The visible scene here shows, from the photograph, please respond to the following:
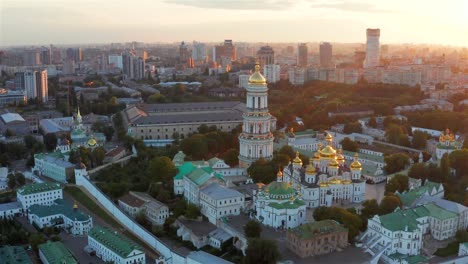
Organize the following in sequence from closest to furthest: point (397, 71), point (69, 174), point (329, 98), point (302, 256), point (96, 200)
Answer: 1. point (302, 256)
2. point (96, 200)
3. point (69, 174)
4. point (329, 98)
5. point (397, 71)

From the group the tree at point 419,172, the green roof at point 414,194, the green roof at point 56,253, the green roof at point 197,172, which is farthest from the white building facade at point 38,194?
the tree at point 419,172

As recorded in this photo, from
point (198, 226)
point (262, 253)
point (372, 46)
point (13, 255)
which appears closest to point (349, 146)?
point (198, 226)

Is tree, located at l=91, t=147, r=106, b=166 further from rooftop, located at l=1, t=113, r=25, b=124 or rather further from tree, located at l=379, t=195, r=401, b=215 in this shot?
tree, located at l=379, t=195, r=401, b=215

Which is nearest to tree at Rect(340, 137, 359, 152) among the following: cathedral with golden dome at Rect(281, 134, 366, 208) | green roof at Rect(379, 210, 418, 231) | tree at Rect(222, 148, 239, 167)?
tree at Rect(222, 148, 239, 167)

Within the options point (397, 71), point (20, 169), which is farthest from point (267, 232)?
point (397, 71)

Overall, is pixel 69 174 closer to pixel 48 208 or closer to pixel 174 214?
pixel 48 208

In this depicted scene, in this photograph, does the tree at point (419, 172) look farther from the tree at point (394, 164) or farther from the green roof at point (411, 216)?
the green roof at point (411, 216)
